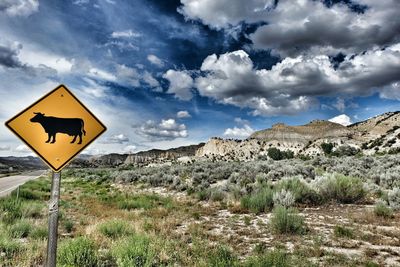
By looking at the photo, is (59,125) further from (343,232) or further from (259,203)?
(259,203)

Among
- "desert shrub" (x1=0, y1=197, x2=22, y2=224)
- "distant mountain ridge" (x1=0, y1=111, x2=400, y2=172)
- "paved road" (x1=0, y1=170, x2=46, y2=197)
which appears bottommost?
"desert shrub" (x1=0, y1=197, x2=22, y2=224)

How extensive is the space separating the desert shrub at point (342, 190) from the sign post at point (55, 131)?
12.0 metres

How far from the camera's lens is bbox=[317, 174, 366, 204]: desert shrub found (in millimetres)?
13930

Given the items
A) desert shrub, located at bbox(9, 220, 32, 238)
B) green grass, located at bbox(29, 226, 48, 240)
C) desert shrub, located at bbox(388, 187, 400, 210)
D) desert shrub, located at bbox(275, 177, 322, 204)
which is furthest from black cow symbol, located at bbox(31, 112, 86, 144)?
desert shrub, located at bbox(388, 187, 400, 210)

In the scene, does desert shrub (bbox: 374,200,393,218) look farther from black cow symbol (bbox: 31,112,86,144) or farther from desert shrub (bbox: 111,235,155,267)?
black cow symbol (bbox: 31,112,86,144)

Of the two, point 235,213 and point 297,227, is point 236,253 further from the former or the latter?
point 235,213

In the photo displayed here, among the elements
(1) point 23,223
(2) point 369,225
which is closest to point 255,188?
(2) point 369,225

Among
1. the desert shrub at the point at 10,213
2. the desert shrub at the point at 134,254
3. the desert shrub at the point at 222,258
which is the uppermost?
the desert shrub at the point at 10,213

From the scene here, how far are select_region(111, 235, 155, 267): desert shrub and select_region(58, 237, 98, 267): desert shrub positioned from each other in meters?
0.49

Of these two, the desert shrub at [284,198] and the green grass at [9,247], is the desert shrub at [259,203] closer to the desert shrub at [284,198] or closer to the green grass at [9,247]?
the desert shrub at [284,198]

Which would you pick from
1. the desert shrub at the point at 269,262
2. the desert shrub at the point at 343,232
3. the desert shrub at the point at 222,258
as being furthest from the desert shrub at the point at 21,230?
the desert shrub at the point at 343,232

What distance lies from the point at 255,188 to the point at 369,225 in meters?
7.15

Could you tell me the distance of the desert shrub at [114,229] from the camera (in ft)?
28.8

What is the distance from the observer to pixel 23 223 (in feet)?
31.1
